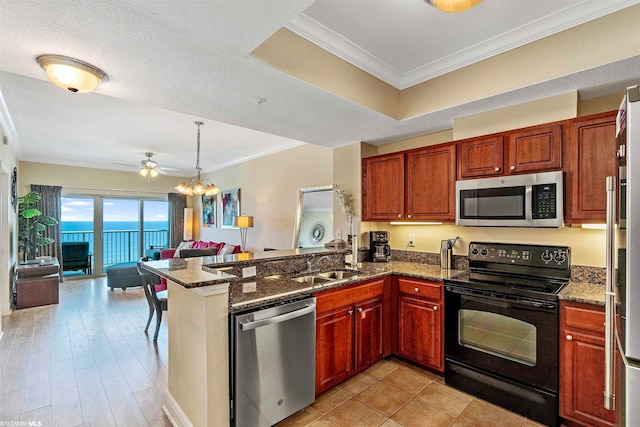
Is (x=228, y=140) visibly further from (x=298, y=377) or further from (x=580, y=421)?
(x=580, y=421)

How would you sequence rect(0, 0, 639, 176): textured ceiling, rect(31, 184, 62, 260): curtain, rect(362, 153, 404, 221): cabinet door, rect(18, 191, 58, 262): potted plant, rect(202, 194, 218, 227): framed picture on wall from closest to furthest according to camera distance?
1. rect(0, 0, 639, 176): textured ceiling
2. rect(362, 153, 404, 221): cabinet door
3. rect(18, 191, 58, 262): potted plant
4. rect(31, 184, 62, 260): curtain
5. rect(202, 194, 218, 227): framed picture on wall

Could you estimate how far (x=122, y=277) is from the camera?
5859 millimetres

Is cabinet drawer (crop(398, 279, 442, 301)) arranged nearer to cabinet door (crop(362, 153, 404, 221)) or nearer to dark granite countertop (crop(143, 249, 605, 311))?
dark granite countertop (crop(143, 249, 605, 311))

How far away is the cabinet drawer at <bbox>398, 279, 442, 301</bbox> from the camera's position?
2.64 m

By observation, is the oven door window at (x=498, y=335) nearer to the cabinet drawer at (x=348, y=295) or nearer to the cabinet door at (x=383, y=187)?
the cabinet drawer at (x=348, y=295)

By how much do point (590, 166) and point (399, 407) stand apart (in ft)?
7.42

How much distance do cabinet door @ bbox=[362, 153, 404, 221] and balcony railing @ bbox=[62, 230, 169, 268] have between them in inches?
269

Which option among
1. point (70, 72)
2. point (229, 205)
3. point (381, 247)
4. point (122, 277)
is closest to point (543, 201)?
point (381, 247)

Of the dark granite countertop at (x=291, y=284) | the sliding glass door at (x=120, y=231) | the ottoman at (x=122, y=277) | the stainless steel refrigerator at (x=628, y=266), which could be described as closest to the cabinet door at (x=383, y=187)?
the dark granite countertop at (x=291, y=284)

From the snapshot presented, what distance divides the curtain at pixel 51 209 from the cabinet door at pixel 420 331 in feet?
25.1

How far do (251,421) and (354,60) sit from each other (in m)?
2.74

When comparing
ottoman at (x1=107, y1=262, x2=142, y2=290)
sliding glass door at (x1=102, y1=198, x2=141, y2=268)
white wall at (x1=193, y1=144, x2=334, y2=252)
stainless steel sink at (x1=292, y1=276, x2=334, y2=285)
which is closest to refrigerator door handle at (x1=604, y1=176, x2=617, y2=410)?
stainless steel sink at (x1=292, y1=276, x2=334, y2=285)

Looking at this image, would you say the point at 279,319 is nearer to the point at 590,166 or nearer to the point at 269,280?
the point at 269,280

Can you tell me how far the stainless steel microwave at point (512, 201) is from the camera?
227 centimetres
